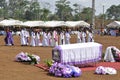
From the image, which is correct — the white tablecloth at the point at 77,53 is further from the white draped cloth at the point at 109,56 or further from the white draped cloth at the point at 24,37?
the white draped cloth at the point at 24,37

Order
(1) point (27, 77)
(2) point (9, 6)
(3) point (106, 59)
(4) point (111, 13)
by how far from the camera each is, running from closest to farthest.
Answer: (1) point (27, 77), (3) point (106, 59), (2) point (9, 6), (4) point (111, 13)

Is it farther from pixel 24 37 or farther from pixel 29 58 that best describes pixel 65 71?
pixel 24 37

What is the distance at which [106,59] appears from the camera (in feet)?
67.8

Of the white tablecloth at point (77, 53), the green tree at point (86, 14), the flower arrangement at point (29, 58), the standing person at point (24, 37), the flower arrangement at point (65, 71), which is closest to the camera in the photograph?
the flower arrangement at point (65, 71)

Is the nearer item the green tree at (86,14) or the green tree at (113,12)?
the green tree at (86,14)

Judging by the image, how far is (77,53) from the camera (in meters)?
17.7

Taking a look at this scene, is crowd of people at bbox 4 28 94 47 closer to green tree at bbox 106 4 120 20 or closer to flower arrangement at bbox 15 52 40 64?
flower arrangement at bbox 15 52 40 64

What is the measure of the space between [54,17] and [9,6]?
780 inches

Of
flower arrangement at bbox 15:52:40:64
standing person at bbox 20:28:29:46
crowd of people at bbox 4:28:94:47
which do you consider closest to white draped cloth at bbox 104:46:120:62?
flower arrangement at bbox 15:52:40:64

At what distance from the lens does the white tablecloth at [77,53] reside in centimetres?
1725

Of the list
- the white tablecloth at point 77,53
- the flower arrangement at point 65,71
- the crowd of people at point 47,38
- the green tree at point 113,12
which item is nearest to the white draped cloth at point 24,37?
the crowd of people at point 47,38

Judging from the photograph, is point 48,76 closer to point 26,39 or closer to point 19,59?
point 19,59

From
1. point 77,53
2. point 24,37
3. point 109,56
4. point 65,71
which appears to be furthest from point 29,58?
point 24,37

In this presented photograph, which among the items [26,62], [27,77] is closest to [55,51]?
[26,62]
